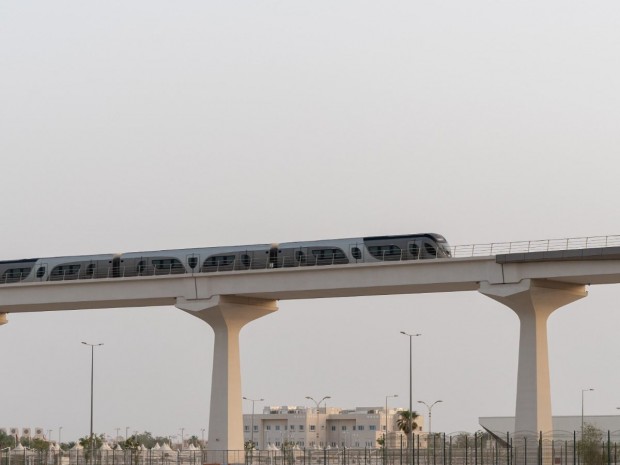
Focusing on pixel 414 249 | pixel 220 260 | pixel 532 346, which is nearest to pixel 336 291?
pixel 414 249

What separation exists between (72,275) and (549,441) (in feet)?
124

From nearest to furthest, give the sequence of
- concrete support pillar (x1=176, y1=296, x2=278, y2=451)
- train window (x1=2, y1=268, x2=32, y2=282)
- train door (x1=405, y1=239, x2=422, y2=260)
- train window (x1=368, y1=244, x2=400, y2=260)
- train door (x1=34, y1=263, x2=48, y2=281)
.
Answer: train door (x1=405, y1=239, x2=422, y2=260), train window (x1=368, y1=244, x2=400, y2=260), concrete support pillar (x1=176, y1=296, x2=278, y2=451), train door (x1=34, y1=263, x2=48, y2=281), train window (x1=2, y1=268, x2=32, y2=282)

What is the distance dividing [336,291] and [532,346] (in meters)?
13.5

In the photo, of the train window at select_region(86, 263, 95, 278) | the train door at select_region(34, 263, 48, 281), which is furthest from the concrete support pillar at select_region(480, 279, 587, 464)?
the train door at select_region(34, 263, 48, 281)

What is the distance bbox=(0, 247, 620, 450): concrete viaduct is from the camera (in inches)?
3004

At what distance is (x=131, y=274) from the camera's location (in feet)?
290

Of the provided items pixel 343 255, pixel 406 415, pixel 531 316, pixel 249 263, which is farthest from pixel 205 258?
pixel 406 415

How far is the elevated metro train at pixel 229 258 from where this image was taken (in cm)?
8050

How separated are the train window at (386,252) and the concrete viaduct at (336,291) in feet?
3.86

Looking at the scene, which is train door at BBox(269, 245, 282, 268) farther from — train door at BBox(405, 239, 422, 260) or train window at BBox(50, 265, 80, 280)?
train window at BBox(50, 265, 80, 280)

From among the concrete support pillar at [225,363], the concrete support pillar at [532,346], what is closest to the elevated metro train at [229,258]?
the concrete support pillar at [225,363]

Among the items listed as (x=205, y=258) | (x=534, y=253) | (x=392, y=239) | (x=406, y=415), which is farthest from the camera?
(x=406, y=415)

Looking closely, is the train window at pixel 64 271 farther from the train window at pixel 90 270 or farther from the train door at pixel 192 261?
the train door at pixel 192 261

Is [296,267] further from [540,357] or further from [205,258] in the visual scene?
[540,357]
